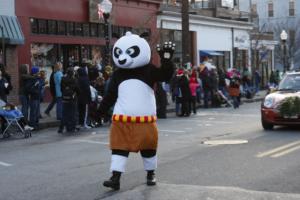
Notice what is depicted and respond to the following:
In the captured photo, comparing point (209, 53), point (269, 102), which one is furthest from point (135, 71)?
point (209, 53)

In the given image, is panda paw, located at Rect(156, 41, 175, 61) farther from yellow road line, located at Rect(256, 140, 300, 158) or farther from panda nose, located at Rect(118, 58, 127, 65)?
yellow road line, located at Rect(256, 140, 300, 158)

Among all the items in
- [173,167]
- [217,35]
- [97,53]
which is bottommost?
[173,167]

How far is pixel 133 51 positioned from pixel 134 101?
2.08 ft

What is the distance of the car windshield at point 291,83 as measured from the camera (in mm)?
14702

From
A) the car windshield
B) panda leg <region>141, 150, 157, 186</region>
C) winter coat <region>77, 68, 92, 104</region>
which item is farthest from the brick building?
panda leg <region>141, 150, 157, 186</region>

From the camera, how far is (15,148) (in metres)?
12.3

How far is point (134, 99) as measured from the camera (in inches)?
294

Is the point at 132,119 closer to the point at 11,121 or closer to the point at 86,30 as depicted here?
the point at 11,121

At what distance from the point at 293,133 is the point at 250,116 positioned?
550 cm

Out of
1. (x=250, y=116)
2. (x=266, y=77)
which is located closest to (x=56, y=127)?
(x=250, y=116)

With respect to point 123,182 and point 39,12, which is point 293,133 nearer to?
point 123,182

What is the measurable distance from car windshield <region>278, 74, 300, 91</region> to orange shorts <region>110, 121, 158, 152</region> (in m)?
8.09

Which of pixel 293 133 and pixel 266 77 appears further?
pixel 266 77

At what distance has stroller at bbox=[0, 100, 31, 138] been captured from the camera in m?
14.1
